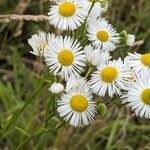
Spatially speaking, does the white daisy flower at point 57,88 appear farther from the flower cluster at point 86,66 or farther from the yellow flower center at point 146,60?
the yellow flower center at point 146,60

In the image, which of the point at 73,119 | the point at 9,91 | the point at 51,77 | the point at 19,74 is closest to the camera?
the point at 73,119

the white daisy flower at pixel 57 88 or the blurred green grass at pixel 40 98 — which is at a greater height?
the white daisy flower at pixel 57 88

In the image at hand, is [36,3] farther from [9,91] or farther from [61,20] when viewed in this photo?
[61,20]

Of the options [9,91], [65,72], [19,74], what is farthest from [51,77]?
[19,74]

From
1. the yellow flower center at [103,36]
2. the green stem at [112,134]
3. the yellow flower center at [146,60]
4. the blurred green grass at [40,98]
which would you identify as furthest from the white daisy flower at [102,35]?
the green stem at [112,134]

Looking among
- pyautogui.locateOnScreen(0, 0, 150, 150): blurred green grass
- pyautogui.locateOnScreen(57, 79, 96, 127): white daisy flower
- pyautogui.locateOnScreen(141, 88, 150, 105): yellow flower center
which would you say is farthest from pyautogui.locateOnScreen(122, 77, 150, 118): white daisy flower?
pyautogui.locateOnScreen(0, 0, 150, 150): blurred green grass

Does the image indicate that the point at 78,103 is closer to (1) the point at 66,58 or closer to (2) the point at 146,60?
(1) the point at 66,58
